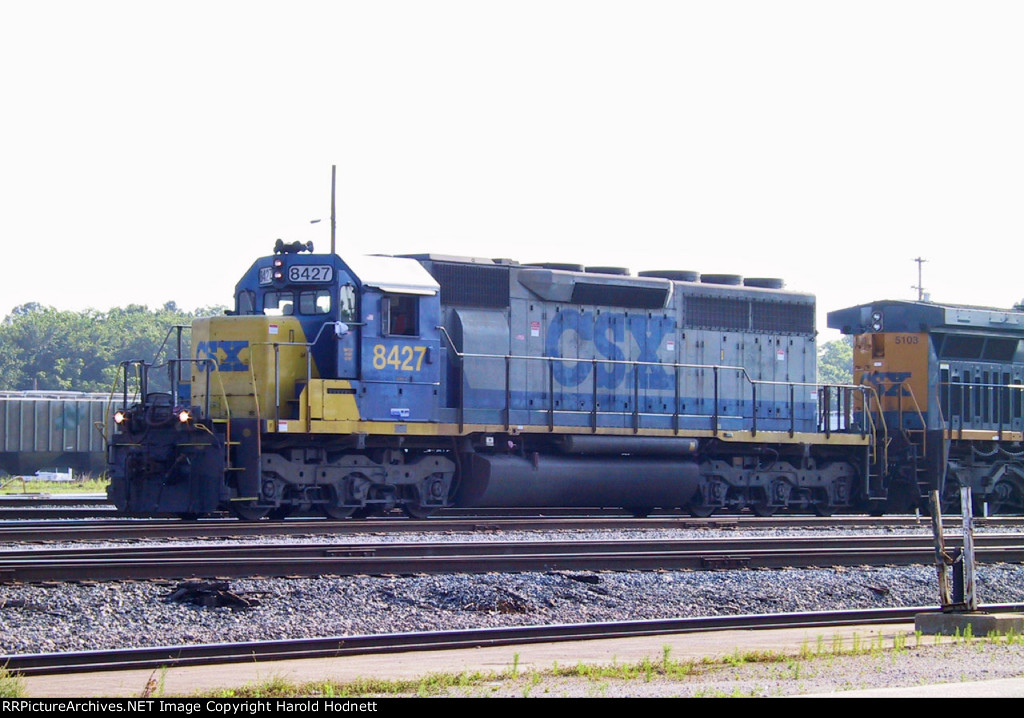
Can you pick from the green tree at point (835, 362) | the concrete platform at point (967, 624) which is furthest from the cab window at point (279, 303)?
the green tree at point (835, 362)

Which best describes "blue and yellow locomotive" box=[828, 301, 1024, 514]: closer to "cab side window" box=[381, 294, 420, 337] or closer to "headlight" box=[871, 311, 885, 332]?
"headlight" box=[871, 311, 885, 332]

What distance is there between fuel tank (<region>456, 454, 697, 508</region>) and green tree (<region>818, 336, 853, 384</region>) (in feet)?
279

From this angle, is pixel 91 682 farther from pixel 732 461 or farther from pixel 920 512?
pixel 920 512

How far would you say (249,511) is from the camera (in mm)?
16438

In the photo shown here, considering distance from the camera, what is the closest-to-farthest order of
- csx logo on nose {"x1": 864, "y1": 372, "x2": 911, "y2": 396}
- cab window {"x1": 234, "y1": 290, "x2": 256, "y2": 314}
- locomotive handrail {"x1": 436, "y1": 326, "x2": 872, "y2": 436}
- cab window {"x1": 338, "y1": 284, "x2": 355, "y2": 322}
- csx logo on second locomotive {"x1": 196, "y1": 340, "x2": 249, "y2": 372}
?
csx logo on second locomotive {"x1": 196, "y1": 340, "x2": 249, "y2": 372}, cab window {"x1": 338, "y1": 284, "x2": 355, "y2": 322}, cab window {"x1": 234, "y1": 290, "x2": 256, "y2": 314}, locomotive handrail {"x1": 436, "y1": 326, "x2": 872, "y2": 436}, csx logo on nose {"x1": 864, "y1": 372, "x2": 911, "y2": 396}

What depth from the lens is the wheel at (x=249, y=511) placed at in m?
16.4

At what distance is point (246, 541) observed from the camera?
45.5 feet

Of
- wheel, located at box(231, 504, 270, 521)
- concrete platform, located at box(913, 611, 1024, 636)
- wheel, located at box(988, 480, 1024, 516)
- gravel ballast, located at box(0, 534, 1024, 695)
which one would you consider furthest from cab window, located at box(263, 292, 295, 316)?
wheel, located at box(988, 480, 1024, 516)

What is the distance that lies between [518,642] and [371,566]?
2637 millimetres

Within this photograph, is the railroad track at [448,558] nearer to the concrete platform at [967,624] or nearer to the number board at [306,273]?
the concrete platform at [967,624]

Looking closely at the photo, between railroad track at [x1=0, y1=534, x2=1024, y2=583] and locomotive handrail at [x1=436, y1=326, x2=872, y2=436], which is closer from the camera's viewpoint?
railroad track at [x1=0, y1=534, x2=1024, y2=583]

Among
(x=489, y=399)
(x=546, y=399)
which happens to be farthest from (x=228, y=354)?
(x=546, y=399)

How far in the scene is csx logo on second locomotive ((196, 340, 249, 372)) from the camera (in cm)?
1686
